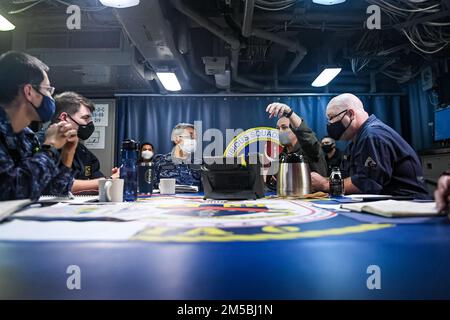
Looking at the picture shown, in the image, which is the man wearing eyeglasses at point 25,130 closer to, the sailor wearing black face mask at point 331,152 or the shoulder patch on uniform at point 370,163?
the shoulder patch on uniform at point 370,163

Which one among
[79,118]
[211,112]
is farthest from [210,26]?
[211,112]

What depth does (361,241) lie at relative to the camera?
40cm

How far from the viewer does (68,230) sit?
0.47 meters

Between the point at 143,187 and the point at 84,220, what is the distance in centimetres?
104

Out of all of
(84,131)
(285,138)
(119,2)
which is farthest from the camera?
(285,138)

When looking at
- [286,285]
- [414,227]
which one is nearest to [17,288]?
[286,285]

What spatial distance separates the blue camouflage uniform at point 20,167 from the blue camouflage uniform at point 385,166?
1.27 m

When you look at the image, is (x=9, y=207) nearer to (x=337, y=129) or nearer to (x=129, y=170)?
(x=129, y=170)

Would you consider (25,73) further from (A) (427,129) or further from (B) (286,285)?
(A) (427,129)

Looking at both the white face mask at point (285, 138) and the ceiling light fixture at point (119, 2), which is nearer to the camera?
the ceiling light fixture at point (119, 2)

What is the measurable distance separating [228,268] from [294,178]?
38.5 inches

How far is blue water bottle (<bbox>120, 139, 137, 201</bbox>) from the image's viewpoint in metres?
1.10

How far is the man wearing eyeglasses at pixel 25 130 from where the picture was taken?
929mm

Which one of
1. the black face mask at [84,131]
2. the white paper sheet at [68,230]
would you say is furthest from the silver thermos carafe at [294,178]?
the black face mask at [84,131]
